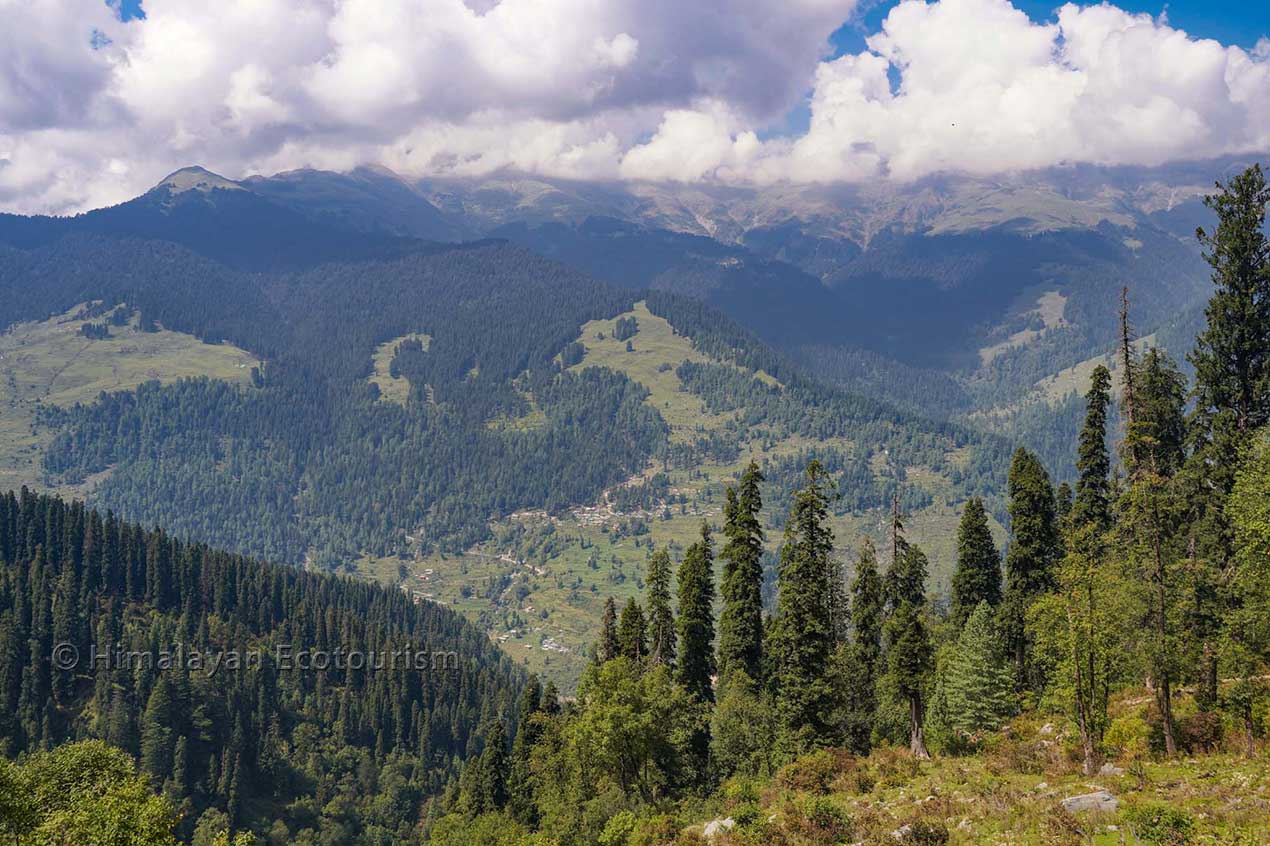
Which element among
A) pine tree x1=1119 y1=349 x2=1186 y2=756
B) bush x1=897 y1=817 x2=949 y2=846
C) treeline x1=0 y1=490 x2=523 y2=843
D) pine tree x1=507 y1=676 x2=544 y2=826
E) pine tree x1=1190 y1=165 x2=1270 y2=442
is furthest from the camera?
treeline x1=0 y1=490 x2=523 y2=843

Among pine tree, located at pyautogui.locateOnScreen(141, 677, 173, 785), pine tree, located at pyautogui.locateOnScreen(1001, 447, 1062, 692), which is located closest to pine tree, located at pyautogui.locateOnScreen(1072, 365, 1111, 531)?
pine tree, located at pyautogui.locateOnScreen(1001, 447, 1062, 692)

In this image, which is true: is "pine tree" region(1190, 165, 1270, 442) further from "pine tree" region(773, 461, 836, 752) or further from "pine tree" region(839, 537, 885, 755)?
"pine tree" region(773, 461, 836, 752)

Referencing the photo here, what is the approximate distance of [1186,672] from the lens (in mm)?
43906

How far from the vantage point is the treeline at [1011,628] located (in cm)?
4197

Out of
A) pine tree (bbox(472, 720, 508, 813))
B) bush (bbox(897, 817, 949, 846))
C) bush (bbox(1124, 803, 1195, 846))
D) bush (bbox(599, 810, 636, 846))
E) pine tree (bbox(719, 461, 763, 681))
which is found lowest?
pine tree (bbox(472, 720, 508, 813))

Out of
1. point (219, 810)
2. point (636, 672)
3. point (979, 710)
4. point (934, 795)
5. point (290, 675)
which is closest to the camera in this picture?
point (934, 795)

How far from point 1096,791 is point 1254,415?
110 ft

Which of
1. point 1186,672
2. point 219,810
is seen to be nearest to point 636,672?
point 1186,672

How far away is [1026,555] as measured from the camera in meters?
72.6

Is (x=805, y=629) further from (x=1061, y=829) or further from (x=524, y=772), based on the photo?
(x=524, y=772)

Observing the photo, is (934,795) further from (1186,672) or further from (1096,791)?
(1186,672)

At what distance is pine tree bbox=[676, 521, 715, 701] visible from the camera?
72062 millimetres

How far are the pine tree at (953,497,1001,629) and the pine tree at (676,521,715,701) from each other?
90.3 feet

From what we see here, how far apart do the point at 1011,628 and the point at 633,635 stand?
33.2 meters
